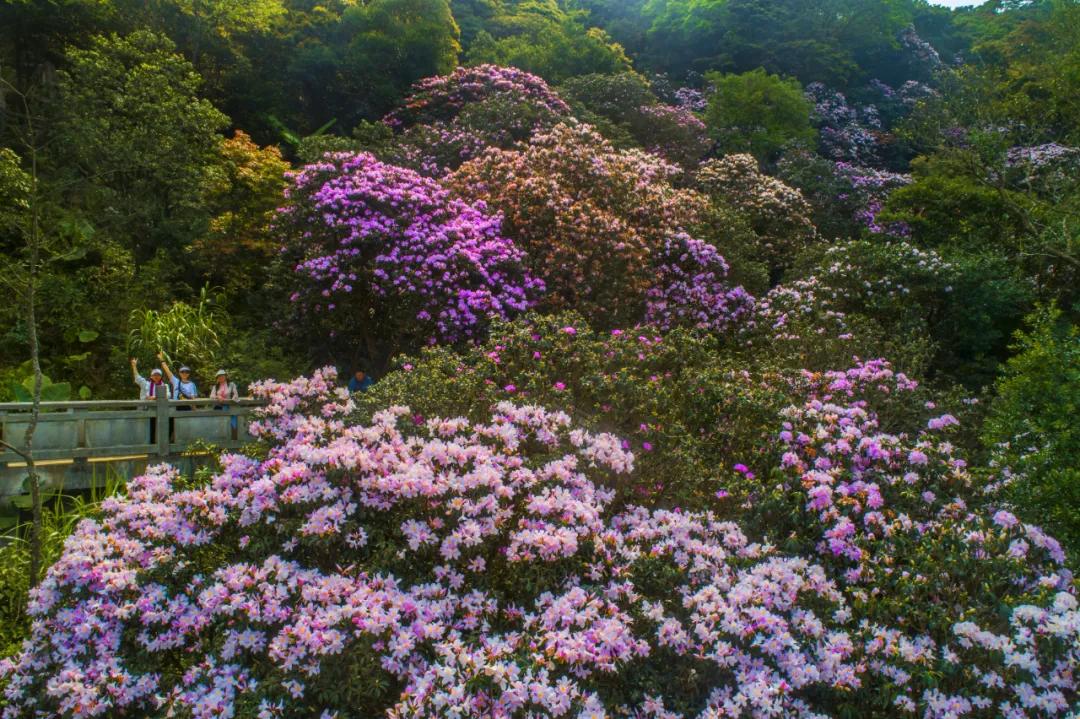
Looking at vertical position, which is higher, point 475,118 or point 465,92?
point 465,92

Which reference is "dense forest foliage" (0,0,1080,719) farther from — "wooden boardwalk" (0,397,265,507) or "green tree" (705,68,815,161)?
"wooden boardwalk" (0,397,265,507)

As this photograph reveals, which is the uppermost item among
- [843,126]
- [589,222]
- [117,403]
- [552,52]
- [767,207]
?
[552,52]

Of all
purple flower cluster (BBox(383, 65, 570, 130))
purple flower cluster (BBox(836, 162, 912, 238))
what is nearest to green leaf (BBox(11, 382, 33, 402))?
purple flower cluster (BBox(383, 65, 570, 130))

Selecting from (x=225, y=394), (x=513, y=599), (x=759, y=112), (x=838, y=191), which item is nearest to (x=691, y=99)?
(x=759, y=112)

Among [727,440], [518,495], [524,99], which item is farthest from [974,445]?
[524,99]

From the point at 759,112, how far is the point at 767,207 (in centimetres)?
1069

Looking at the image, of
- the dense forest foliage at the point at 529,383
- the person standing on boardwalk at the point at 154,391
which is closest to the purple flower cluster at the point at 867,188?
the dense forest foliage at the point at 529,383

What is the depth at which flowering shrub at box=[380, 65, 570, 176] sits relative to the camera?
17734 millimetres

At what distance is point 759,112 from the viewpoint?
28.2 metres

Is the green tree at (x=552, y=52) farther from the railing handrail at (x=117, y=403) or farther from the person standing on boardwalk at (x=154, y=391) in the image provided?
the railing handrail at (x=117, y=403)

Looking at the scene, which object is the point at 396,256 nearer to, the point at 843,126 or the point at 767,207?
the point at 767,207

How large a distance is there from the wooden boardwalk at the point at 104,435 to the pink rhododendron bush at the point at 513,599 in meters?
5.84

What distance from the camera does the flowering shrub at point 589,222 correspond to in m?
12.9

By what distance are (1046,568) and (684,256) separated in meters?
10.6
